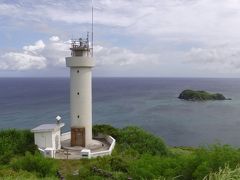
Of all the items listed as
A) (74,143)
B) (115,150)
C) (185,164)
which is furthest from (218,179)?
(74,143)

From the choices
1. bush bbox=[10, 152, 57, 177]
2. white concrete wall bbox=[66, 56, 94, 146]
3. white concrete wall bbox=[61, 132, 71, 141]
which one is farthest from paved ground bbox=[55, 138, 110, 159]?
bush bbox=[10, 152, 57, 177]

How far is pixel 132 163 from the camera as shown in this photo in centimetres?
1446

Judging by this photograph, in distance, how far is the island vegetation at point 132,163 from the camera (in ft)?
38.7

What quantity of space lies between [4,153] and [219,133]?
37769mm

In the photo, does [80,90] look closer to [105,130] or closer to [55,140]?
[55,140]

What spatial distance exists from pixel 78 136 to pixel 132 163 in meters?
9.79

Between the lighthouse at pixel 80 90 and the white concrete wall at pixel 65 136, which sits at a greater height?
the lighthouse at pixel 80 90

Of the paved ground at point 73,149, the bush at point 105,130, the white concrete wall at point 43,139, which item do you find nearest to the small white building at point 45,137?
the white concrete wall at point 43,139

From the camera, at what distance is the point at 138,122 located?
58.6 m

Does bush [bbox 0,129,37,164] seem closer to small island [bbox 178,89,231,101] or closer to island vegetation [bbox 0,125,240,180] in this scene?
island vegetation [bbox 0,125,240,180]

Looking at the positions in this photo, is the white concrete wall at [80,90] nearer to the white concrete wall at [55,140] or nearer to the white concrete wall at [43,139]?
the white concrete wall at [55,140]

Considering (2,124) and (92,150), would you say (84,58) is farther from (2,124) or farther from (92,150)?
(2,124)

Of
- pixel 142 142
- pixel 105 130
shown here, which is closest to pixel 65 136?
pixel 105 130

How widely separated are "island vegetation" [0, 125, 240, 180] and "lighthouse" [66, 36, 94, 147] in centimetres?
279
